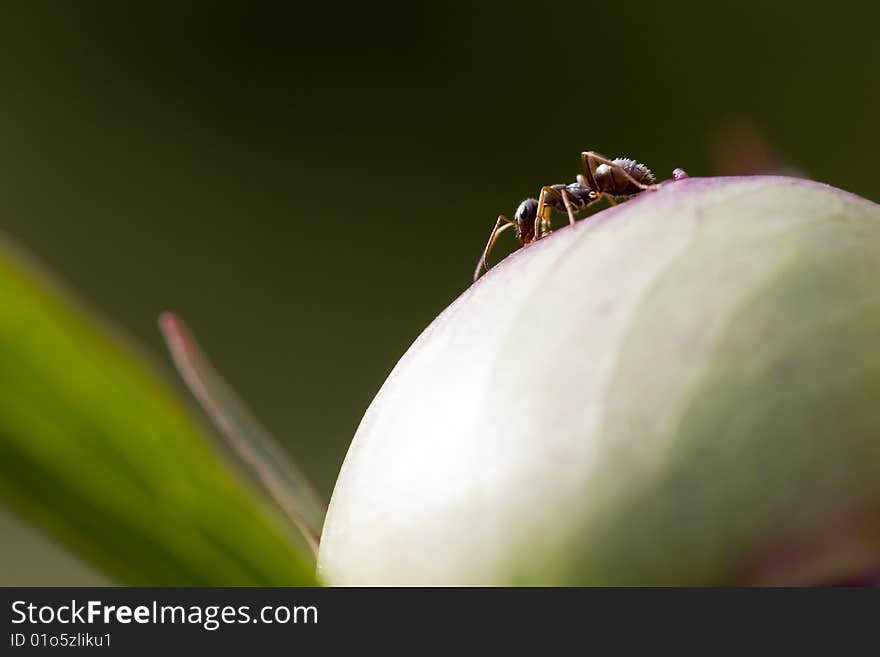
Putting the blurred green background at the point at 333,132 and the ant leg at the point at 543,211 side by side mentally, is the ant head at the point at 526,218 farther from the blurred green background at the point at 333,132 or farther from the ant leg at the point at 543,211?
the blurred green background at the point at 333,132

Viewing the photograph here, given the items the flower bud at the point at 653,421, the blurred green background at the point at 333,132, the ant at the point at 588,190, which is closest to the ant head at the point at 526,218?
the ant at the point at 588,190

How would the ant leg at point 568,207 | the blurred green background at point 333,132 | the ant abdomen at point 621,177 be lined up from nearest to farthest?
1. the ant leg at point 568,207
2. the ant abdomen at point 621,177
3. the blurred green background at point 333,132

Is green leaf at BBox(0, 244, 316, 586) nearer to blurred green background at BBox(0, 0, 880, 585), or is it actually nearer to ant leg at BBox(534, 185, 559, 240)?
ant leg at BBox(534, 185, 559, 240)

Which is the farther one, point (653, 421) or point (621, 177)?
point (621, 177)

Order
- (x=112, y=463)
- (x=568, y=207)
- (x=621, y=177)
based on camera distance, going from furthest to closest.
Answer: (x=621, y=177)
(x=568, y=207)
(x=112, y=463)

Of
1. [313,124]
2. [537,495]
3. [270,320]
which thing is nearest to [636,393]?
[537,495]

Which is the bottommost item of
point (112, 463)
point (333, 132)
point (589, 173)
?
point (112, 463)

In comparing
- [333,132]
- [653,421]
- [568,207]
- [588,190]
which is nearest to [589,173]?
[588,190]

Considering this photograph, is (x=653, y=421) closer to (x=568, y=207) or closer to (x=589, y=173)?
(x=568, y=207)
